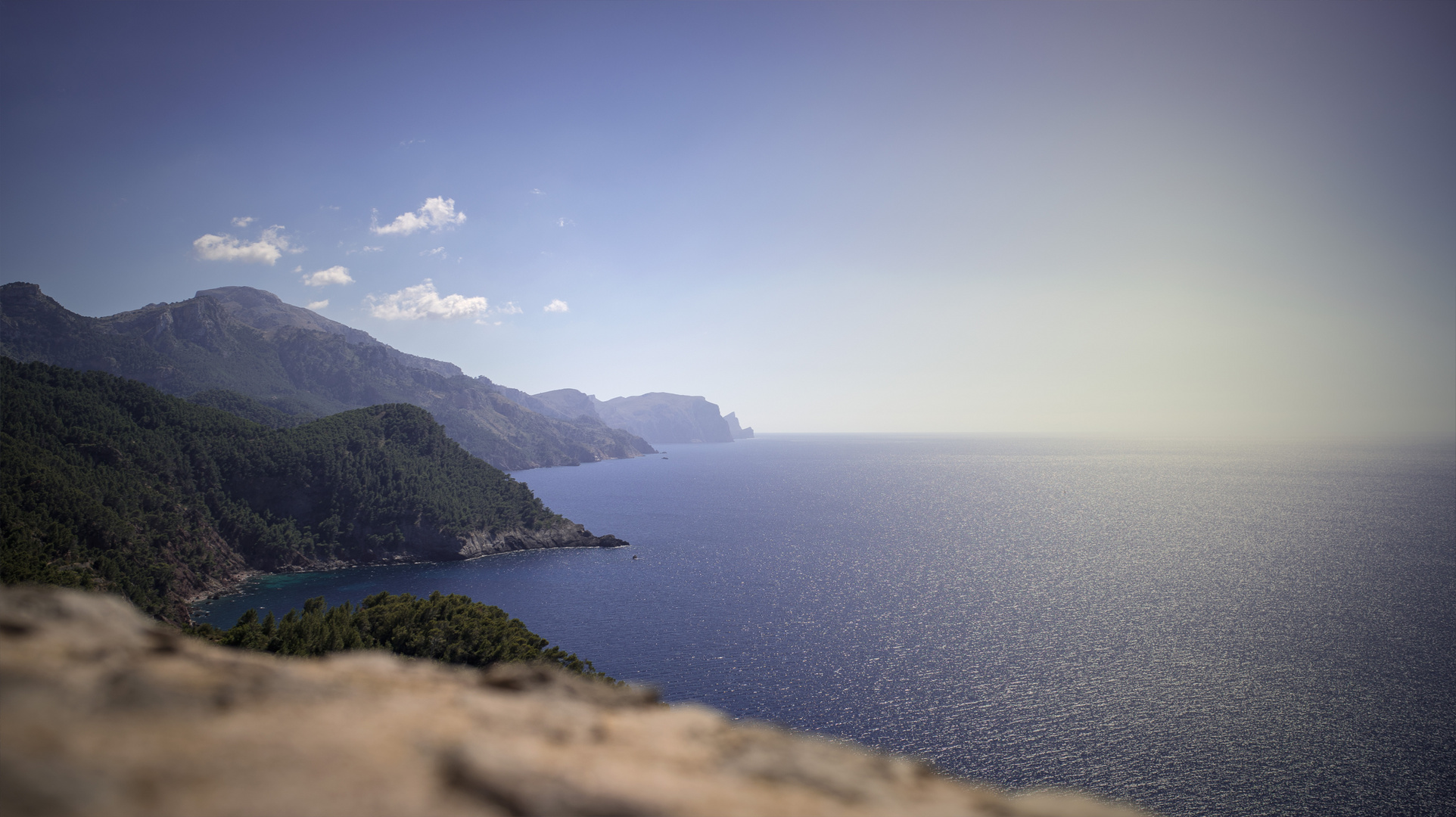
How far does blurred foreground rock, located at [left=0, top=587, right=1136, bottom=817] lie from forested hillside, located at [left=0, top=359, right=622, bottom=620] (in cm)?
8223

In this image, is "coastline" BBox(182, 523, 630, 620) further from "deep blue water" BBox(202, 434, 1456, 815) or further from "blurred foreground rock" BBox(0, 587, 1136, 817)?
"blurred foreground rock" BBox(0, 587, 1136, 817)

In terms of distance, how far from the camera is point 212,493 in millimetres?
111312

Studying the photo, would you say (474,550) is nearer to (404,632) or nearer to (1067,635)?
(404,632)

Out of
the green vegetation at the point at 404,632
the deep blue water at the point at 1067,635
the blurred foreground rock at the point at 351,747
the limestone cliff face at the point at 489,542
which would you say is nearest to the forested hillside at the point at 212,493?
the limestone cliff face at the point at 489,542

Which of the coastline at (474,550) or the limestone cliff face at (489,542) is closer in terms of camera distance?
the coastline at (474,550)

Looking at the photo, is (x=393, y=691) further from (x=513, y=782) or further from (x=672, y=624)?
(x=672, y=624)

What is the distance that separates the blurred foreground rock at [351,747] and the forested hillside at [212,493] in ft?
270

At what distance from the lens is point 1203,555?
332 feet

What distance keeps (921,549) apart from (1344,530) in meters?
87.7

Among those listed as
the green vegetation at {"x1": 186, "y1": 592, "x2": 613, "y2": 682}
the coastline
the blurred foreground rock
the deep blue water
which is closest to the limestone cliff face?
the coastline

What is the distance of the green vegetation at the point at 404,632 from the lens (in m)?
31.6

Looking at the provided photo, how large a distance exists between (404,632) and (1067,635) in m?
68.2

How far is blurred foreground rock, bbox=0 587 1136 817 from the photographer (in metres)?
3.99

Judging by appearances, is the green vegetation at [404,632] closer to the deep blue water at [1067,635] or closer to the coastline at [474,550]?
the deep blue water at [1067,635]
